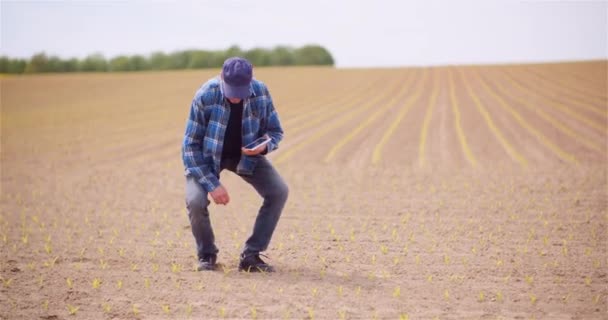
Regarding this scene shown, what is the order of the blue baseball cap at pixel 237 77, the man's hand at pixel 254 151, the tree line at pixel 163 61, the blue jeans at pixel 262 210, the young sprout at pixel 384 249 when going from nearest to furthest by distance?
the blue baseball cap at pixel 237 77, the man's hand at pixel 254 151, the blue jeans at pixel 262 210, the young sprout at pixel 384 249, the tree line at pixel 163 61

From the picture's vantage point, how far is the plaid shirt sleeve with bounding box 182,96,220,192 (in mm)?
4637

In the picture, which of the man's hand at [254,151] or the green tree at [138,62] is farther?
the green tree at [138,62]

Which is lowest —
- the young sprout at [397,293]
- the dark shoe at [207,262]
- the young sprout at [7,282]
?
the young sprout at [397,293]

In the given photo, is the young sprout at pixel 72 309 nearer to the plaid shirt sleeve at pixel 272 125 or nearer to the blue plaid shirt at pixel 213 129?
the blue plaid shirt at pixel 213 129

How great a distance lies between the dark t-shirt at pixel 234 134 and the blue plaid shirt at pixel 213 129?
0.23ft

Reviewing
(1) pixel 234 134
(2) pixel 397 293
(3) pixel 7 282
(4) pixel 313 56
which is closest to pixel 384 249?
(2) pixel 397 293

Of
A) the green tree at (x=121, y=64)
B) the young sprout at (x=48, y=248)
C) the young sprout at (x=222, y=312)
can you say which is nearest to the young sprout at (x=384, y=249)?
the young sprout at (x=222, y=312)

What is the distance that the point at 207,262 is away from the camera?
16.4ft

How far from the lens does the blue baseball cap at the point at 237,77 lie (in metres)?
4.36

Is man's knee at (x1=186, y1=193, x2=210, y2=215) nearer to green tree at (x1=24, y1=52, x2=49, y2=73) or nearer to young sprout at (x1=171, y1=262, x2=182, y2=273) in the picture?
young sprout at (x1=171, y1=262, x2=182, y2=273)

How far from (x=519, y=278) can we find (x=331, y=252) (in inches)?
71.9

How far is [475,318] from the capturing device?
403 cm

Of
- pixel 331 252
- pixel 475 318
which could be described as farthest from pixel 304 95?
pixel 475 318

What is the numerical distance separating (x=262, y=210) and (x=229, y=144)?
65 centimetres
